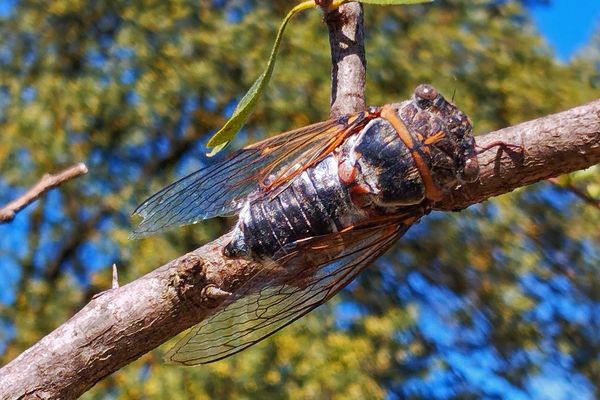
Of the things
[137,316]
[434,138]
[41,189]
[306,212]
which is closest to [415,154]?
[434,138]

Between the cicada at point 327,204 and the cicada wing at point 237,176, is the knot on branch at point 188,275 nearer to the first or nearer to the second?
the cicada at point 327,204

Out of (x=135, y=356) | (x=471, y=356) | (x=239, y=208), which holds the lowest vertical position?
(x=471, y=356)

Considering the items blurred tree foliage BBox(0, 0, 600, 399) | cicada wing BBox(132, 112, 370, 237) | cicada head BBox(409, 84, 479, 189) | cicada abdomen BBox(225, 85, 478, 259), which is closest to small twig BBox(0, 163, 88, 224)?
cicada wing BBox(132, 112, 370, 237)

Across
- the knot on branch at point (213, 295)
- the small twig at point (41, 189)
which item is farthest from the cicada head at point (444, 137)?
the small twig at point (41, 189)

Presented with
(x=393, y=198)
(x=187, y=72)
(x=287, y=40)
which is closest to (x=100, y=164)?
(x=187, y=72)

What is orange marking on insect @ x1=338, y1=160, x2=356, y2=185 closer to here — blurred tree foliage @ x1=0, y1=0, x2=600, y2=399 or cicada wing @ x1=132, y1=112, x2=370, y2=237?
cicada wing @ x1=132, y1=112, x2=370, y2=237

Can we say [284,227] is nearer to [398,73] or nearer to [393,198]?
[393,198]
